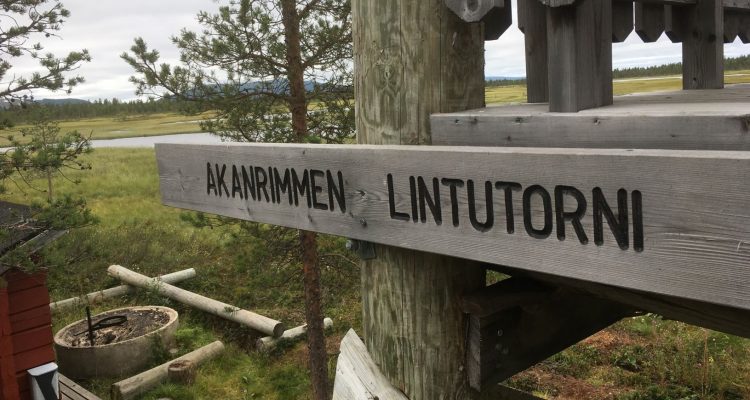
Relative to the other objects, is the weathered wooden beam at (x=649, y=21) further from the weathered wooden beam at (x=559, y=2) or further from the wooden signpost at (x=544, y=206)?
the wooden signpost at (x=544, y=206)

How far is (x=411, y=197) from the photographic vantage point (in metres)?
1.71

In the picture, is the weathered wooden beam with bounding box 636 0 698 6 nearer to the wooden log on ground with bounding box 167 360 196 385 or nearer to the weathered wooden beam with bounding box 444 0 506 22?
the weathered wooden beam with bounding box 444 0 506 22

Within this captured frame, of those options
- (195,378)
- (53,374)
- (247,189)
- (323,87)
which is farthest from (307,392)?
(247,189)

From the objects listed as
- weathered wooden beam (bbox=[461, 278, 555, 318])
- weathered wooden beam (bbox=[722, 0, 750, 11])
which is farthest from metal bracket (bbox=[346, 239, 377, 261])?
weathered wooden beam (bbox=[722, 0, 750, 11])

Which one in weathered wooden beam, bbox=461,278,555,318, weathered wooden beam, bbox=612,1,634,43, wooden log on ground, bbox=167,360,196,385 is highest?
weathered wooden beam, bbox=612,1,634,43

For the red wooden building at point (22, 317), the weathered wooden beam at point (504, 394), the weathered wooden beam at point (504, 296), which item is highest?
the weathered wooden beam at point (504, 296)

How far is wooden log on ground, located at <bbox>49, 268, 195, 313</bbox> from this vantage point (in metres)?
12.4

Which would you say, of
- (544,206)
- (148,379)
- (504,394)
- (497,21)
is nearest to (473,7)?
(497,21)

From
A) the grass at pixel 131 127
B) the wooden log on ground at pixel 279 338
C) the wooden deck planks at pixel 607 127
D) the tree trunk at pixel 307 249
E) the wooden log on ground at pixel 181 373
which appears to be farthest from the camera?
the grass at pixel 131 127

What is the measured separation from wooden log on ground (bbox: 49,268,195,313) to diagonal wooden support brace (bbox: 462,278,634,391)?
11719 millimetres

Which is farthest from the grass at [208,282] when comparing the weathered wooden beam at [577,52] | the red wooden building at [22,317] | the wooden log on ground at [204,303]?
the weathered wooden beam at [577,52]

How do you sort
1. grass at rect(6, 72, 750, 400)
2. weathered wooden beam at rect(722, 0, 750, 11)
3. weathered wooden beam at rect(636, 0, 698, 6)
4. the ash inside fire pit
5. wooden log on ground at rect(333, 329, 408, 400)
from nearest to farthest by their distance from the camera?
wooden log on ground at rect(333, 329, 408, 400)
weathered wooden beam at rect(636, 0, 698, 6)
weathered wooden beam at rect(722, 0, 750, 11)
grass at rect(6, 72, 750, 400)
the ash inside fire pit

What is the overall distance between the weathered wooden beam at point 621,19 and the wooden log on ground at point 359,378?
1335mm

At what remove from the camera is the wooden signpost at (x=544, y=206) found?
1186 millimetres
